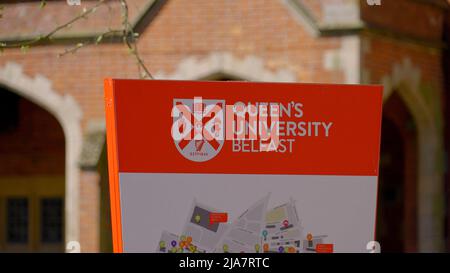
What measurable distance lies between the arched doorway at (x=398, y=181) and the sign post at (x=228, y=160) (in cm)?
1188

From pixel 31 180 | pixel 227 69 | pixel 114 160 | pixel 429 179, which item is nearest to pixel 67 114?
pixel 227 69

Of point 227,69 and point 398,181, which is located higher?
point 227,69

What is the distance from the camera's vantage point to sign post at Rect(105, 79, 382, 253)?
4.44m

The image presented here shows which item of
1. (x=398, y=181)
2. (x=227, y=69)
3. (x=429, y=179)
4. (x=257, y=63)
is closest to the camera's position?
(x=257, y=63)

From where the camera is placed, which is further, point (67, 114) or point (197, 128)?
point (67, 114)

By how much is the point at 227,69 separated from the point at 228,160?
32.6ft

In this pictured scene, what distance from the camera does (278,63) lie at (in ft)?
46.1

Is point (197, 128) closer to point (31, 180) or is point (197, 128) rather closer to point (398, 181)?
point (398, 181)

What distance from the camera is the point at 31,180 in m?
18.5

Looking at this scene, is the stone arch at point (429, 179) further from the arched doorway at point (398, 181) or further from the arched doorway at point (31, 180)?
the arched doorway at point (31, 180)

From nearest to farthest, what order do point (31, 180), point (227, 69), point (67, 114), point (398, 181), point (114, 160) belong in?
1. point (114, 160)
2. point (227, 69)
3. point (67, 114)
4. point (398, 181)
5. point (31, 180)

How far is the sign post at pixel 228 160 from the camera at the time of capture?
444 centimetres

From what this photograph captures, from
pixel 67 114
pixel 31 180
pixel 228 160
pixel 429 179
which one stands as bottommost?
pixel 228 160

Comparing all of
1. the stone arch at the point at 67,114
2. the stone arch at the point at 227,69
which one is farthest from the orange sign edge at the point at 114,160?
the stone arch at the point at 67,114
